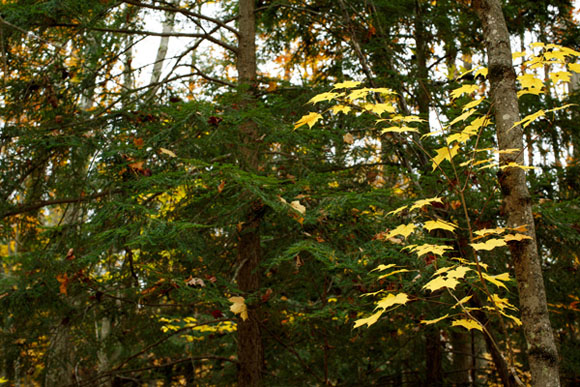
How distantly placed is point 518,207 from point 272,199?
1.94 metres

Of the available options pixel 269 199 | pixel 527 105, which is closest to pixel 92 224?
pixel 269 199

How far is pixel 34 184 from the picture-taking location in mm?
5324

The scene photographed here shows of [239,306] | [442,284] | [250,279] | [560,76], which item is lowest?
[239,306]

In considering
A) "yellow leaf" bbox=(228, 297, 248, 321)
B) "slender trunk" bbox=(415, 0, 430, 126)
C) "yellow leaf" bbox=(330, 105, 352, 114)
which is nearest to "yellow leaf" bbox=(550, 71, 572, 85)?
"yellow leaf" bbox=(330, 105, 352, 114)

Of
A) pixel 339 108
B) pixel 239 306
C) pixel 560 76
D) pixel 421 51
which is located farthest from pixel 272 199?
pixel 421 51

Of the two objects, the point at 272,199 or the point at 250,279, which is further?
the point at 250,279

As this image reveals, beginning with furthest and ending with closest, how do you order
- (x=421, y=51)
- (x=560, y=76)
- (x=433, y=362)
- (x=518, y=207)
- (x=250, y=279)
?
(x=421, y=51), (x=433, y=362), (x=250, y=279), (x=518, y=207), (x=560, y=76)

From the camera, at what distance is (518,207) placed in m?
2.36

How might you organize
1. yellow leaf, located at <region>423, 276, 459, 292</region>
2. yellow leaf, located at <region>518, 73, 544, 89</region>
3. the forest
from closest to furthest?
yellow leaf, located at <region>423, 276, 459, 292</region> → yellow leaf, located at <region>518, 73, 544, 89</region> → the forest

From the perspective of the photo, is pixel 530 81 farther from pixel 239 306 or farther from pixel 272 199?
pixel 239 306

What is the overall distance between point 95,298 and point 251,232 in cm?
181

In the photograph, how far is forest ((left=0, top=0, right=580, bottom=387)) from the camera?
3172mm

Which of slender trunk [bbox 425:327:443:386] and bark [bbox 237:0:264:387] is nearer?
bark [bbox 237:0:264:387]

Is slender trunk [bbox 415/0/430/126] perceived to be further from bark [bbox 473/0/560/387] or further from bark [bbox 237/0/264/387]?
bark [bbox 473/0/560/387]
